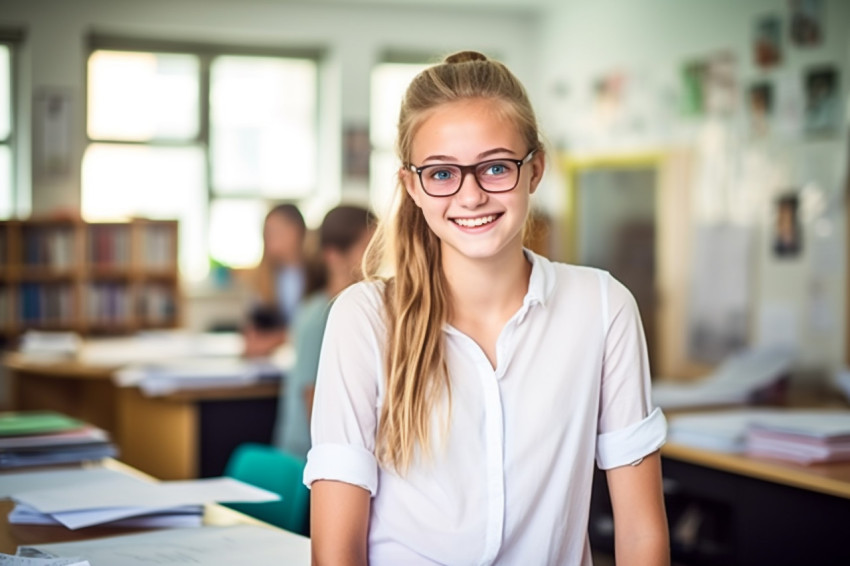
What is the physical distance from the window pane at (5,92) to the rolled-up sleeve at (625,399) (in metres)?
6.64

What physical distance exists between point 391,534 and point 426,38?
23.2ft

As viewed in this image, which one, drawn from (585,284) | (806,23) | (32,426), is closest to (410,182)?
(585,284)

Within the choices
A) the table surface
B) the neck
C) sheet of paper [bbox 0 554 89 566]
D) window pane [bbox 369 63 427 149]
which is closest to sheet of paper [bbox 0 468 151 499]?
sheet of paper [bbox 0 554 89 566]

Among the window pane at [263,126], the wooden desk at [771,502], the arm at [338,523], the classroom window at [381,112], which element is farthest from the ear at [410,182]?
the classroom window at [381,112]

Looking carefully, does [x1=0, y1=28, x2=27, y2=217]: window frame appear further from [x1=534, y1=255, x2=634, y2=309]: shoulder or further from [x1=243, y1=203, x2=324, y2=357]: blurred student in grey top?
[x1=534, y1=255, x2=634, y2=309]: shoulder

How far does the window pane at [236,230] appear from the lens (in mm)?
8047

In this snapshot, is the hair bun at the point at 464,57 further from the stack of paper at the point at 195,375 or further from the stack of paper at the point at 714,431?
the stack of paper at the point at 195,375

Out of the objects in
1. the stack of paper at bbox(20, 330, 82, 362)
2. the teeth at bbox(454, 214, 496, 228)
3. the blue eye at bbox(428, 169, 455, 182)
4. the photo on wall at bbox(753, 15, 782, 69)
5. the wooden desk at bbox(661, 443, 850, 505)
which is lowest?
the stack of paper at bbox(20, 330, 82, 362)

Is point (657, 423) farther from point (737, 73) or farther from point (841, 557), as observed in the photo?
point (737, 73)

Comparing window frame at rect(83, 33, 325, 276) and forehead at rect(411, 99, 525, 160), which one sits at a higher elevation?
window frame at rect(83, 33, 325, 276)

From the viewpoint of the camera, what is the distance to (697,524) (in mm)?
4309

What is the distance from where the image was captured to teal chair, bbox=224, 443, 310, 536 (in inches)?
87.3

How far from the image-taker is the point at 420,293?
1630mm

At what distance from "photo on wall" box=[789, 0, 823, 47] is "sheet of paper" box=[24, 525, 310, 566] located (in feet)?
15.2
